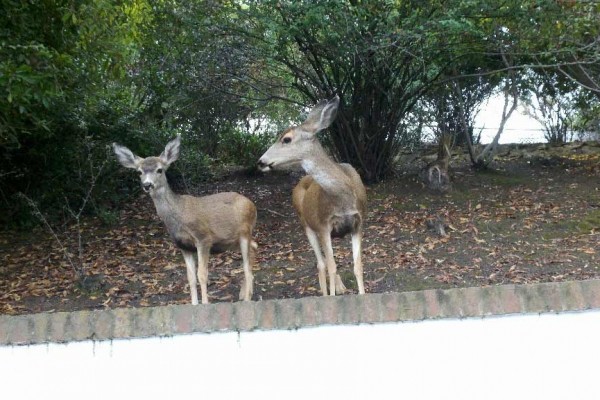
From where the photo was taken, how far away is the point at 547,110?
59.7ft

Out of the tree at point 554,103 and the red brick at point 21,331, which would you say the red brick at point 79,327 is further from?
the tree at point 554,103

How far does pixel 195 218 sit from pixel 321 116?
5.60 feet

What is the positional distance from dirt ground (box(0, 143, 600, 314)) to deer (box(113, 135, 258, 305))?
43.3 inches

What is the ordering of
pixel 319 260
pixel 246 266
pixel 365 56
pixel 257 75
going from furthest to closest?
pixel 257 75
pixel 365 56
pixel 319 260
pixel 246 266

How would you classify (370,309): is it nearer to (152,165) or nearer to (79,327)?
(79,327)

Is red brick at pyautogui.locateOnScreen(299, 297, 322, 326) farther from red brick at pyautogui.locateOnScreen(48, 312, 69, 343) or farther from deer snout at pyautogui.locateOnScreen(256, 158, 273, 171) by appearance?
deer snout at pyautogui.locateOnScreen(256, 158, 273, 171)

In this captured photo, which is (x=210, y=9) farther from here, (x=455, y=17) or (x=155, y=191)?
(x=155, y=191)

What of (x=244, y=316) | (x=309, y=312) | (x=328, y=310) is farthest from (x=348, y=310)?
(x=244, y=316)

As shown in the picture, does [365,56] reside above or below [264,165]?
above

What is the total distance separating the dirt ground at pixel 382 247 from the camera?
1098 cm

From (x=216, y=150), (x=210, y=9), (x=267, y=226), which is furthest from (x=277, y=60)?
(x=216, y=150)

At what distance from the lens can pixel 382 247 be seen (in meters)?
12.5

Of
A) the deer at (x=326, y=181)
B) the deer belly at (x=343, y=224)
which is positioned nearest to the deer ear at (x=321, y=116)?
the deer at (x=326, y=181)

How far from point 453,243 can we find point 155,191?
4.74 m
